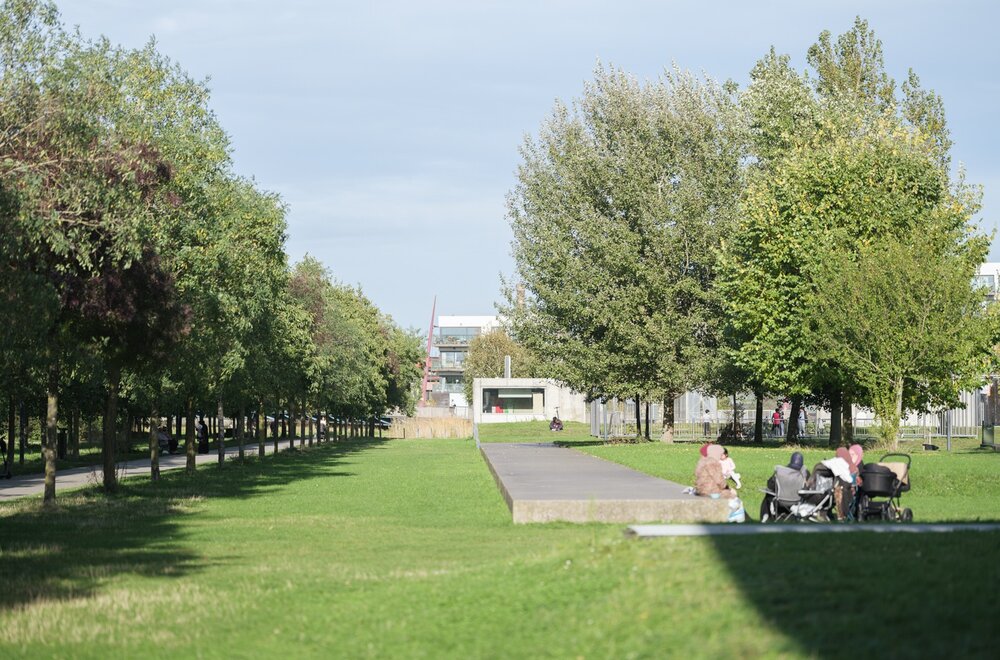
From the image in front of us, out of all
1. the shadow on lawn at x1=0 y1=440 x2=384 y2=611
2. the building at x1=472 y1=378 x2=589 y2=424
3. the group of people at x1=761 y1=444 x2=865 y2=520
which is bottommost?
the shadow on lawn at x1=0 y1=440 x2=384 y2=611

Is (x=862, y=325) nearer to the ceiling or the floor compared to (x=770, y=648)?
nearer to the ceiling

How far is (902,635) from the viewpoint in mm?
8359

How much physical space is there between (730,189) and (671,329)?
5.82 metres

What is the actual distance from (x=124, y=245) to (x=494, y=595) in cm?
1064

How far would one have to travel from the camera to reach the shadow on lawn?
48.0 ft

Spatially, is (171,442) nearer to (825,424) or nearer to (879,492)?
(825,424)

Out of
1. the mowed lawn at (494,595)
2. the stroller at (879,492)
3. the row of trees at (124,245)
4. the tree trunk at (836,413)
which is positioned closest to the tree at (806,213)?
the tree trunk at (836,413)

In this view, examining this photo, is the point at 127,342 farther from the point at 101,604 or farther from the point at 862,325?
the point at 862,325

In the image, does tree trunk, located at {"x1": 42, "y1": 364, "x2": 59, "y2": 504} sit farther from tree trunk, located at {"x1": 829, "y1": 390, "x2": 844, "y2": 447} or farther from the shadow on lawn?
tree trunk, located at {"x1": 829, "y1": 390, "x2": 844, "y2": 447}

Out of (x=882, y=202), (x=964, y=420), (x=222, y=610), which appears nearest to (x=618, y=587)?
(x=222, y=610)

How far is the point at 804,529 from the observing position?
1395 cm

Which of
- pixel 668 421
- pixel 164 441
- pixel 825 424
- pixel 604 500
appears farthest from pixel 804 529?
pixel 825 424

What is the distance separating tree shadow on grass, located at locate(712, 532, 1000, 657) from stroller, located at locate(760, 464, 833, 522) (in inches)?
201

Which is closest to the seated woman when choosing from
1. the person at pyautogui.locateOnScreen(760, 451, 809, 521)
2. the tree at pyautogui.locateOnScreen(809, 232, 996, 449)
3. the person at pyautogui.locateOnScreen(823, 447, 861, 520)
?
the person at pyautogui.locateOnScreen(760, 451, 809, 521)
